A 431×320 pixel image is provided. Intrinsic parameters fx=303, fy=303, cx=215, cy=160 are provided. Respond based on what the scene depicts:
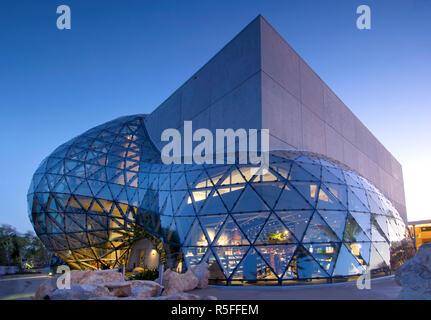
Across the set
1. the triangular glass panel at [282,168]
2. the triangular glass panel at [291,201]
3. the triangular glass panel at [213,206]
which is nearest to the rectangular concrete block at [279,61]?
the triangular glass panel at [282,168]

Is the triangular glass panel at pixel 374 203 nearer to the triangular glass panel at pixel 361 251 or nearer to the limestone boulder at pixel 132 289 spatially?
the triangular glass panel at pixel 361 251

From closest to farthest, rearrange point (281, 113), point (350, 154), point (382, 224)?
point (382, 224) → point (281, 113) → point (350, 154)

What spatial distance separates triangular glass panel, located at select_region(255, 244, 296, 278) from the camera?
11531 millimetres

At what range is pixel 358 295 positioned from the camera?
29.6ft

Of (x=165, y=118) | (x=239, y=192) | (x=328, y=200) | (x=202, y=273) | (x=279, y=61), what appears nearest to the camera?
(x=202, y=273)

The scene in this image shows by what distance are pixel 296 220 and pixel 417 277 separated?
17.8ft

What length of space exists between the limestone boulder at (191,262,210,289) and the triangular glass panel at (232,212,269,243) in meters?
2.12

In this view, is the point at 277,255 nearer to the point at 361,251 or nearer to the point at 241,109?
the point at 361,251

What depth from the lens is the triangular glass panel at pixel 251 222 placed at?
12.3 metres

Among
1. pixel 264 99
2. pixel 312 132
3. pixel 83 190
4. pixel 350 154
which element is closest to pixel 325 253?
pixel 264 99

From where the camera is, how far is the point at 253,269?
11648mm

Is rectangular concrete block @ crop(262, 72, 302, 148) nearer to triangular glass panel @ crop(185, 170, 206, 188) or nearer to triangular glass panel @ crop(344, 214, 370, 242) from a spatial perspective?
triangular glass panel @ crop(185, 170, 206, 188)

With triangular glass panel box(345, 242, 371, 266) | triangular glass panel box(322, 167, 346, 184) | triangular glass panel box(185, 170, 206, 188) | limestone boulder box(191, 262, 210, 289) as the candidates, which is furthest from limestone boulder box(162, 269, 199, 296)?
triangular glass panel box(322, 167, 346, 184)
